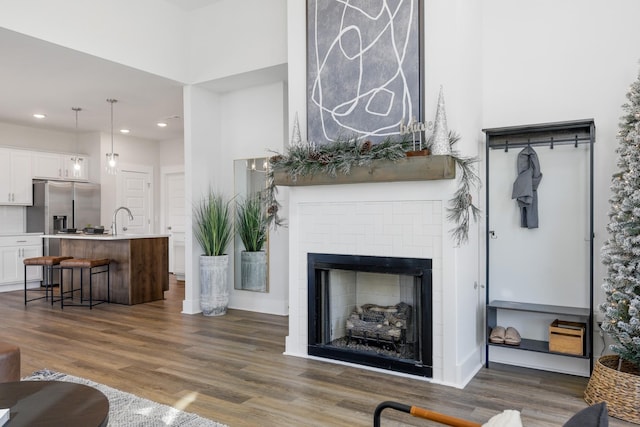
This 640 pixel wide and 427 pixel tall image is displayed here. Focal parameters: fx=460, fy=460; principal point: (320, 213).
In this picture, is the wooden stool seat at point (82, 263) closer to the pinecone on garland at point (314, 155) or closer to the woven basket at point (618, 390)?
the pinecone on garland at point (314, 155)

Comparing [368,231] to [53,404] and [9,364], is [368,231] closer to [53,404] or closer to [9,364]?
[53,404]

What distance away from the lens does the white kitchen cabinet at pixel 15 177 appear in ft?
24.4

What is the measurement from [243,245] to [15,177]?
4.58m

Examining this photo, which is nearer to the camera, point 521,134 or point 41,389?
point 41,389

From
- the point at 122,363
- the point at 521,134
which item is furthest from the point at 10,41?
the point at 521,134

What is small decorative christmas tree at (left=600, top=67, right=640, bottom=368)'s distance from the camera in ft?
8.92

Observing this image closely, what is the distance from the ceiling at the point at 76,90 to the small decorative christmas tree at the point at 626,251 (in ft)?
14.8

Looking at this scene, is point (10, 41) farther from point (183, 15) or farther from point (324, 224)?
point (324, 224)

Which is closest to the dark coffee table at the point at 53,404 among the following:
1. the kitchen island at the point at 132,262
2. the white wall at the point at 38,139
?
the kitchen island at the point at 132,262

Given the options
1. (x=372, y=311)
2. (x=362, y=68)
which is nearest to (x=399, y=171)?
(x=362, y=68)

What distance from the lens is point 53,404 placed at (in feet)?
6.10

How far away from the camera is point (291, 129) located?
3988 mm

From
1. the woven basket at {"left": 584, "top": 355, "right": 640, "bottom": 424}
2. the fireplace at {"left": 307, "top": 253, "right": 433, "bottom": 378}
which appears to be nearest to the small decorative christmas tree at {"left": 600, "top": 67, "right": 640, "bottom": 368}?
the woven basket at {"left": 584, "top": 355, "right": 640, "bottom": 424}

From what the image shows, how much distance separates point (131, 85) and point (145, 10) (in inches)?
38.3
